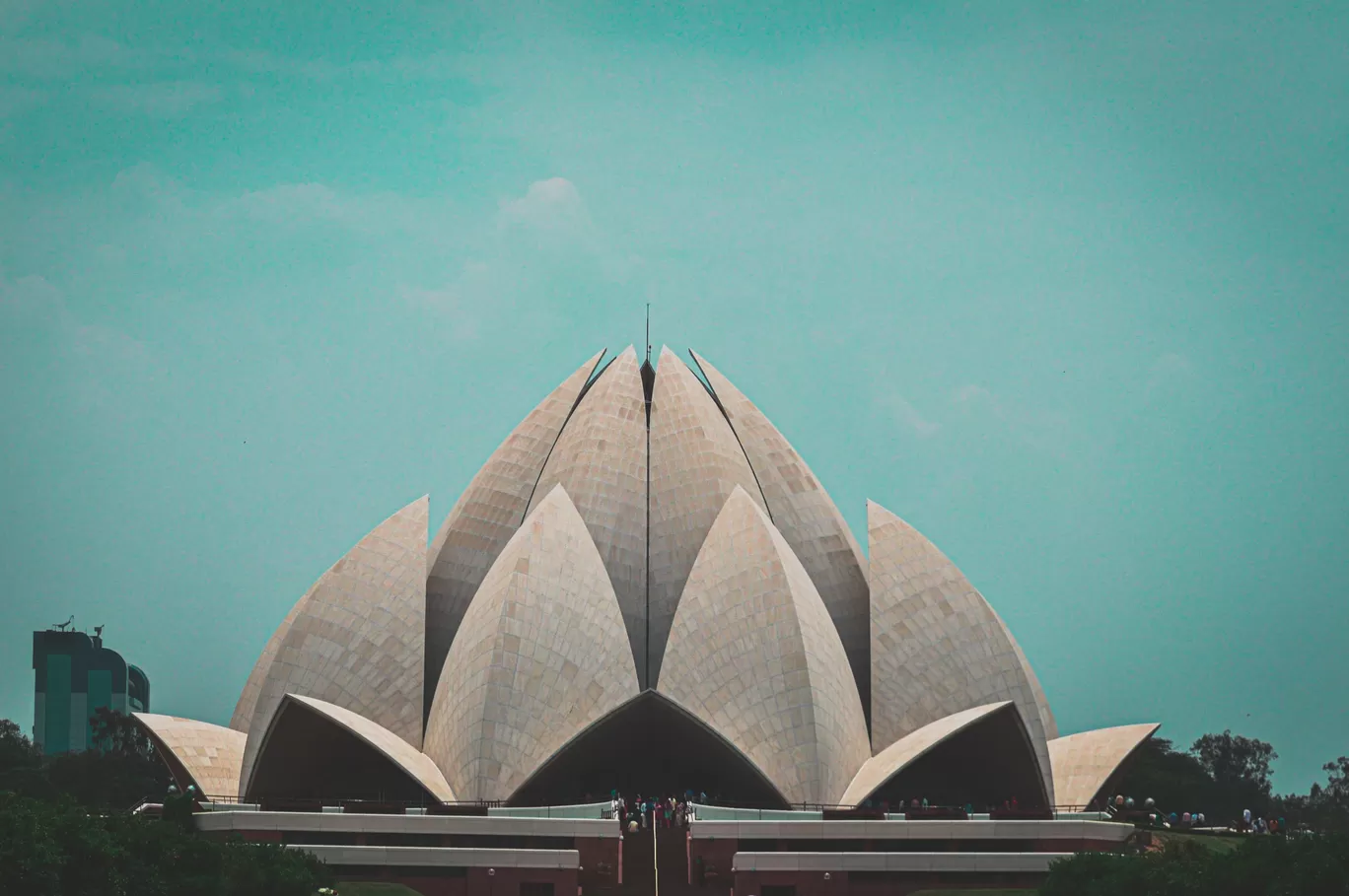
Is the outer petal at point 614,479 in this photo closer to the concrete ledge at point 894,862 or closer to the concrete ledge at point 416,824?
the concrete ledge at point 416,824

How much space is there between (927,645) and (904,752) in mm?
4418

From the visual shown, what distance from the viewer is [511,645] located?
3609 centimetres

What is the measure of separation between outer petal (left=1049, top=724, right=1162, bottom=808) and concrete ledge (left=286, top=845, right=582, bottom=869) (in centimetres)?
1423

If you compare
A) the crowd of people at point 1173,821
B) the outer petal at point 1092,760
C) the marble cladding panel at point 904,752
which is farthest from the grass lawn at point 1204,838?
the marble cladding panel at point 904,752

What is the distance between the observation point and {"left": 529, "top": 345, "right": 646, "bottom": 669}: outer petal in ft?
135

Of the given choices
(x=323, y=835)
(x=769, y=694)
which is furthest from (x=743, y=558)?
(x=323, y=835)

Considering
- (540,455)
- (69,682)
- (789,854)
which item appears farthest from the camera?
(69,682)

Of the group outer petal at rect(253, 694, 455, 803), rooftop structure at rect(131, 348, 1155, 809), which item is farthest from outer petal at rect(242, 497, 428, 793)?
outer petal at rect(253, 694, 455, 803)

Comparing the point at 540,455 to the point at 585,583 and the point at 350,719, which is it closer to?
the point at 585,583

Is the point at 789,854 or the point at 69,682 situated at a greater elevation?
the point at 69,682

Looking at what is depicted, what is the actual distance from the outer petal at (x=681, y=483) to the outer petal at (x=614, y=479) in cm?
31

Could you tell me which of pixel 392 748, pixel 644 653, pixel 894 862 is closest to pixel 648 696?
pixel 644 653

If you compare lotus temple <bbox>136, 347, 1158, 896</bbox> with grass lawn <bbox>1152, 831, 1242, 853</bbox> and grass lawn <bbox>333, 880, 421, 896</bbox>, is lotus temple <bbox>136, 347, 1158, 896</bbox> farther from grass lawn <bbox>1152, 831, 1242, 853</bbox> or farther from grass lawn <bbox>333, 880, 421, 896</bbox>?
grass lawn <bbox>1152, 831, 1242, 853</bbox>

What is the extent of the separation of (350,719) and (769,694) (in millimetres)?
8766
